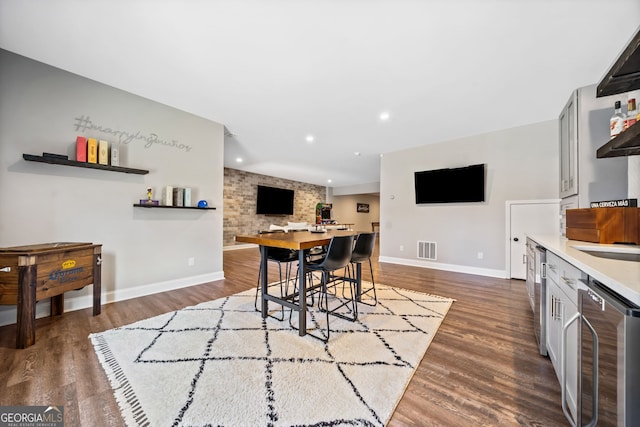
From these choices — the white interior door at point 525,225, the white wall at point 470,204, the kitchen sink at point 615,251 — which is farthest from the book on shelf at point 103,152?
the white interior door at point 525,225

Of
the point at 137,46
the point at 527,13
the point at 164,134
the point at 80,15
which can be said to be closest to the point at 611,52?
the point at 527,13

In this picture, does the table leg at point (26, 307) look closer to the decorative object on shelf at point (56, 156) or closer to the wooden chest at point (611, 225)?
the decorative object on shelf at point (56, 156)

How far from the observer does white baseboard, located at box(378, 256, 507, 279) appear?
4.14m

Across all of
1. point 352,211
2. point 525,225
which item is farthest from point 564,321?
point 352,211

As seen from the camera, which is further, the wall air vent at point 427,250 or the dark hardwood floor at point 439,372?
the wall air vent at point 427,250

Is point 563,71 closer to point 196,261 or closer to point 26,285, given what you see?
point 196,261

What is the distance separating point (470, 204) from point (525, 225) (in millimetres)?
865

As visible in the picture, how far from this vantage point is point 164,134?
3.31 meters

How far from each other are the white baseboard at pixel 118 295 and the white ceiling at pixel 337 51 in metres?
2.48

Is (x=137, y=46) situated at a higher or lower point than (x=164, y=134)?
higher

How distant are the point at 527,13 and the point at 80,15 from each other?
341cm

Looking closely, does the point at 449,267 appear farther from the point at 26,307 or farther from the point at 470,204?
the point at 26,307

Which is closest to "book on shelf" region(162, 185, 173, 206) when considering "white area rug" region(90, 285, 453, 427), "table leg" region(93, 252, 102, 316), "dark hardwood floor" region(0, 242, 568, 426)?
"table leg" region(93, 252, 102, 316)
